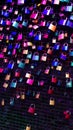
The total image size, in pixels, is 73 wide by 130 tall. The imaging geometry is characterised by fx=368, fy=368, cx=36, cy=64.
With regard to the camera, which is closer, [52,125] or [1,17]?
[52,125]

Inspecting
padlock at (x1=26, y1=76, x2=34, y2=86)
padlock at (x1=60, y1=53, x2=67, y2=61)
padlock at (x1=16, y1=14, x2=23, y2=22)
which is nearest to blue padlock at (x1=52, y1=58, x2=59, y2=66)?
padlock at (x1=60, y1=53, x2=67, y2=61)

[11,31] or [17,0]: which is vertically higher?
[17,0]

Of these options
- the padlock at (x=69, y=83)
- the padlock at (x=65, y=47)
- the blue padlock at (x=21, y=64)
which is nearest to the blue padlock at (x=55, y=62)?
the padlock at (x=65, y=47)

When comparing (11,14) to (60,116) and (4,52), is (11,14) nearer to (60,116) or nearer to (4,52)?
(4,52)

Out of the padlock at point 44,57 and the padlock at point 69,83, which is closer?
the padlock at point 69,83

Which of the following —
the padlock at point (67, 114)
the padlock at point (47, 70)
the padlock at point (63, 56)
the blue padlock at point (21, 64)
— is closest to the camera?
the padlock at point (67, 114)

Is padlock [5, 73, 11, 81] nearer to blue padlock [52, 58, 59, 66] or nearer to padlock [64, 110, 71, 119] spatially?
blue padlock [52, 58, 59, 66]

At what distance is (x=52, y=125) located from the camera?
6.32m

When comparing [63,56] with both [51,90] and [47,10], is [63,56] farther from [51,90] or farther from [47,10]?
[47,10]

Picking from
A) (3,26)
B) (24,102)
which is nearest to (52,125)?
(24,102)

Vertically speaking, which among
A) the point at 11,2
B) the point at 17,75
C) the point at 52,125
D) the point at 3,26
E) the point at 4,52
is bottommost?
the point at 52,125

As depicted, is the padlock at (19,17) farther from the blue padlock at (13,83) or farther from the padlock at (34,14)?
the blue padlock at (13,83)

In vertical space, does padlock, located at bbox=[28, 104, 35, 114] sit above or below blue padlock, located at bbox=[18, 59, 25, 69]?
below

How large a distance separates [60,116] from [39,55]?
1166 millimetres
